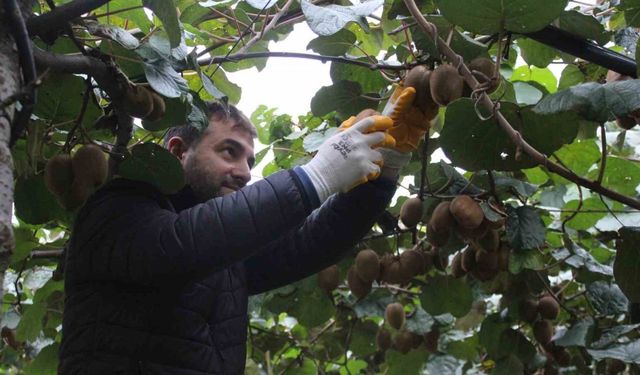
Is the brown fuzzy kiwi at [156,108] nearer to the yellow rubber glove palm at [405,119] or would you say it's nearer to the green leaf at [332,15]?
the green leaf at [332,15]

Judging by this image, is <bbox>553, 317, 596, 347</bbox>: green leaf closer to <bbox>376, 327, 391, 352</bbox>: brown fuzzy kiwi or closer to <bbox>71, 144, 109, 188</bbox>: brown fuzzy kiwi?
<bbox>376, 327, 391, 352</bbox>: brown fuzzy kiwi

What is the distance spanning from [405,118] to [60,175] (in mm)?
658

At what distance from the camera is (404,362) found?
2.84m

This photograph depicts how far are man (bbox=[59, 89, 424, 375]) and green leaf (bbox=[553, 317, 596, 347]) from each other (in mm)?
928

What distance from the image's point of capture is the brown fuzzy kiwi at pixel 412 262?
2018 millimetres

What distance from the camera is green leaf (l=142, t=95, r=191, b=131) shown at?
140 cm

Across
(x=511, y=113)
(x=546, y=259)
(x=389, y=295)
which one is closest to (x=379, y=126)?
(x=511, y=113)

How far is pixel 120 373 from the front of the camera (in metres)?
1.44

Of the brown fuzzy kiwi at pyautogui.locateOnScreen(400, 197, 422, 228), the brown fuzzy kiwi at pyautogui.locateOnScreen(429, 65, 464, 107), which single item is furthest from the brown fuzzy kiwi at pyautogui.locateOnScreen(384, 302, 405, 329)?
the brown fuzzy kiwi at pyautogui.locateOnScreen(429, 65, 464, 107)

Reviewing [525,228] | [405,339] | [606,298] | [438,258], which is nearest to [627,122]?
[525,228]

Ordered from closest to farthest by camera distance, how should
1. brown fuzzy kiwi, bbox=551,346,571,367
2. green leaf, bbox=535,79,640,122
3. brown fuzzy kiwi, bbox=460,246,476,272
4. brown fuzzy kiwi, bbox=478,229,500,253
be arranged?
1. green leaf, bbox=535,79,640,122
2. brown fuzzy kiwi, bbox=478,229,500,253
3. brown fuzzy kiwi, bbox=460,246,476,272
4. brown fuzzy kiwi, bbox=551,346,571,367

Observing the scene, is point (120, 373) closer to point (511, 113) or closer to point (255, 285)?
point (255, 285)

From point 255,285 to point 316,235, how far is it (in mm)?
219

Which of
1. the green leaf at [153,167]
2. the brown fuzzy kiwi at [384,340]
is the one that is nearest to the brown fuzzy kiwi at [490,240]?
the green leaf at [153,167]
